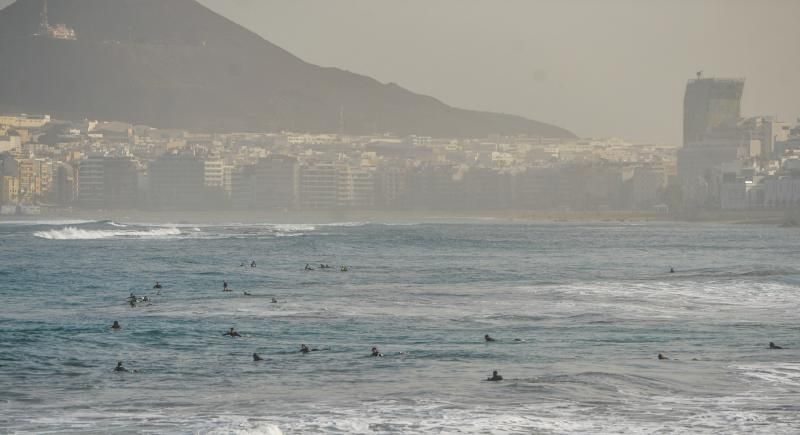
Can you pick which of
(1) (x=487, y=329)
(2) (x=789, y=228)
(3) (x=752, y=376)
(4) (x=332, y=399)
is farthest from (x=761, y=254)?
(2) (x=789, y=228)

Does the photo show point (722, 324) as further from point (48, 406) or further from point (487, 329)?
point (48, 406)

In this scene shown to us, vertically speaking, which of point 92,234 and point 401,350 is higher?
point 401,350

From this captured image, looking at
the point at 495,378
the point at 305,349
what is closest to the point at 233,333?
the point at 305,349

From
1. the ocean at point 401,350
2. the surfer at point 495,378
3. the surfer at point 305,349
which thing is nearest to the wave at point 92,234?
the ocean at point 401,350

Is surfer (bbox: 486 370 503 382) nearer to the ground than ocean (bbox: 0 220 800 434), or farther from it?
farther from it

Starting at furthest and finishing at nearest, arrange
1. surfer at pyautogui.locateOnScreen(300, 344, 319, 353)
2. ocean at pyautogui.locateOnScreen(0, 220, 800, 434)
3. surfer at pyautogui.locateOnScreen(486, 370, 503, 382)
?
1. surfer at pyautogui.locateOnScreen(300, 344, 319, 353)
2. surfer at pyautogui.locateOnScreen(486, 370, 503, 382)
3. ocean at pyautogui.locateOnScreen(0, 220, 800, 434)

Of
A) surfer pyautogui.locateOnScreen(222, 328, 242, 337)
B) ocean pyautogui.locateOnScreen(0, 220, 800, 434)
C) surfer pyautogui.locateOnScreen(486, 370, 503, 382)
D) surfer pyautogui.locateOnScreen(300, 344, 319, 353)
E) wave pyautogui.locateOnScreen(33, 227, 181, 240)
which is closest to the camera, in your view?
ocean pyautogui.locateOnScreen(0, 220, 800, 434)

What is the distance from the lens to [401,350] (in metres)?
41.2

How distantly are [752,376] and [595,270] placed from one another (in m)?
46.5

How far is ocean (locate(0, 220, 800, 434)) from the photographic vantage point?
3072 centimetres

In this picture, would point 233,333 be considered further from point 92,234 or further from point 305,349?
point 92,234

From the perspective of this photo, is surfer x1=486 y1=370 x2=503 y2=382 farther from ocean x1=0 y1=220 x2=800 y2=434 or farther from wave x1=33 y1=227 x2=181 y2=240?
wave x1=33 y1=227 x2=181 y2=240

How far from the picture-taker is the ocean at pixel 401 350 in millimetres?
30719

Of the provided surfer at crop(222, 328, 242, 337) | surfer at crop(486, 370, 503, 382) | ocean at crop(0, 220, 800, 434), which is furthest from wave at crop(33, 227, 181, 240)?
surfer at crop(486, 370, 503, 382)
